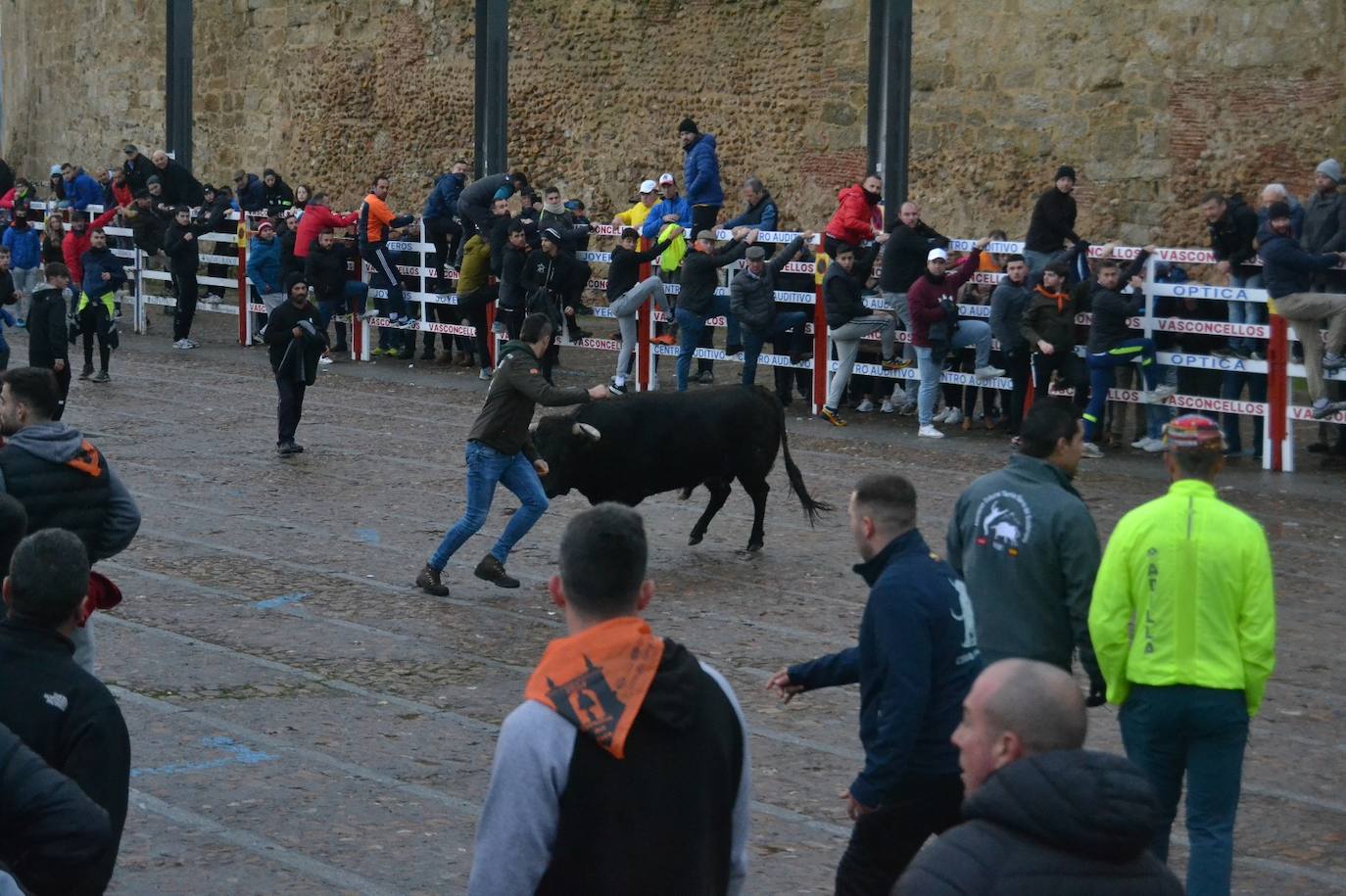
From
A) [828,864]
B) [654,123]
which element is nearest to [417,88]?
[654,123]

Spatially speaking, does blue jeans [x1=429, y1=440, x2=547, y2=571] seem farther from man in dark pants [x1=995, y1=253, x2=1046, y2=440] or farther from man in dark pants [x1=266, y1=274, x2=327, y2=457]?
man in dark pants [x1=995, y1=253, x2=1046, y2=440]

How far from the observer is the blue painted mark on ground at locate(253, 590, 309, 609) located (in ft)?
37.9

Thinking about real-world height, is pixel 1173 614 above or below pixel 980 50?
below

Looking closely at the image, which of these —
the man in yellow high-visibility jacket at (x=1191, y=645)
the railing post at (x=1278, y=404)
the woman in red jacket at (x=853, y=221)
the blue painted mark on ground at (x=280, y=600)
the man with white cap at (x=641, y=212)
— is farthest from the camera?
the man with white cap at (x=641, y=212)

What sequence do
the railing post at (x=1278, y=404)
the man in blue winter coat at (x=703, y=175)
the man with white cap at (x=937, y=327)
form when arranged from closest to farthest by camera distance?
the railing post at (x=1278, y=404)
the man with white cap at (x=937, y=327)
the man in blue winter coat at (x=703, y=175)

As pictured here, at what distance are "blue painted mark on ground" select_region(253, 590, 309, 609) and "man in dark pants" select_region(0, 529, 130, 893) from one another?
20.7 feet

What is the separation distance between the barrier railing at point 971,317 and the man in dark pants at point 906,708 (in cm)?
1156

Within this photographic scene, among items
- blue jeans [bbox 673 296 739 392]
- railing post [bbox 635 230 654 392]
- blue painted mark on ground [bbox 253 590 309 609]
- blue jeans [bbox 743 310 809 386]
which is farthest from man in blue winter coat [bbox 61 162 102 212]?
blue painted mark on ground [bbox 253 590 309 609]

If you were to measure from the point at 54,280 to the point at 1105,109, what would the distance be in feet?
43.9

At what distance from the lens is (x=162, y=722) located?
29.6 ft

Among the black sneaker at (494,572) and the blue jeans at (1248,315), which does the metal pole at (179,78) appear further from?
the black sneaker at (494,572)

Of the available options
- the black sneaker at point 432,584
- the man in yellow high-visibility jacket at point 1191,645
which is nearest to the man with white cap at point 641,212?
the black sneaker at point 432,584

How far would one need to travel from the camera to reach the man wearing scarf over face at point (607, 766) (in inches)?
150

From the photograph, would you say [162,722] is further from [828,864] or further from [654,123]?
[654,123]
